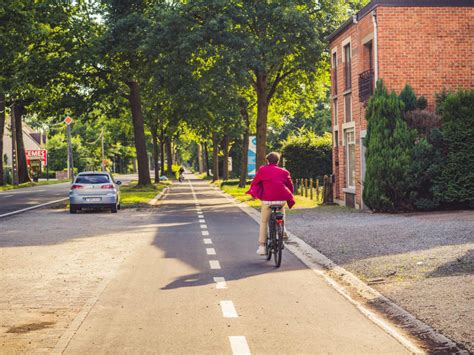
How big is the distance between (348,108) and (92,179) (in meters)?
9.60

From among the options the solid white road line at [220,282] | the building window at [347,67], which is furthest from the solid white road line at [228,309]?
the building window at [347,67]

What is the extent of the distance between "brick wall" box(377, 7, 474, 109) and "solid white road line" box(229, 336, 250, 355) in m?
17.8

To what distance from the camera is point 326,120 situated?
94.5 metres

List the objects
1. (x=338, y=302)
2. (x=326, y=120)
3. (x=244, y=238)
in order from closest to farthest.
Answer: (x=338, y=302)
(x=244, y=238)
(x=326, y=120)

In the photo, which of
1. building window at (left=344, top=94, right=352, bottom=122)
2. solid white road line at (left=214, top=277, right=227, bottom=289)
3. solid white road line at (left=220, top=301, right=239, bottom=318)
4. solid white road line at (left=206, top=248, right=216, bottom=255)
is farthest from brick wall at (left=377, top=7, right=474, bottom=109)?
solid white road line at (left=220, top=301, right=239, bottom=318)

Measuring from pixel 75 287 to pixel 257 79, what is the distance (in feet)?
87.6

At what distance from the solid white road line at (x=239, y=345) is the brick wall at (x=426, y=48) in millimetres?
17752

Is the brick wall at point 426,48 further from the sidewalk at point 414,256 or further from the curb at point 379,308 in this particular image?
the curb at point 379,308

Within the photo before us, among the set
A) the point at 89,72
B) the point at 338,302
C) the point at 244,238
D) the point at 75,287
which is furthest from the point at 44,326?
the point at 89,72

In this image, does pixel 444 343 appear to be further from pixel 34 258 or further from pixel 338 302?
pixel 34 258

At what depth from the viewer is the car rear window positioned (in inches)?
1022

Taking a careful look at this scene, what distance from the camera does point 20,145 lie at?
6025 cm

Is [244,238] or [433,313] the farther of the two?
[244,238]

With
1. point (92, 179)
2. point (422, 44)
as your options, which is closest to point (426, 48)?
point (422, 44)
